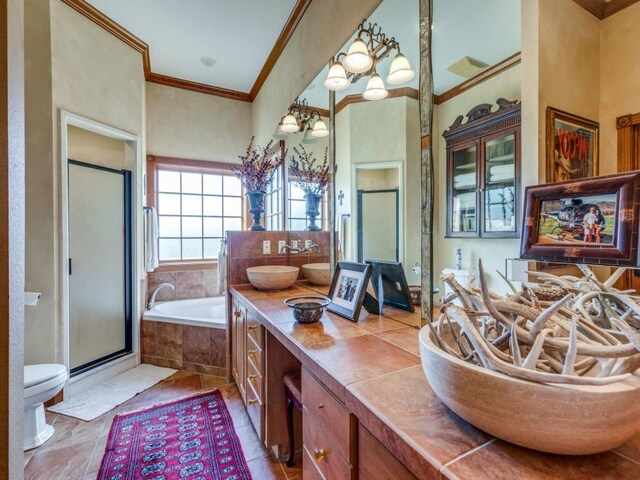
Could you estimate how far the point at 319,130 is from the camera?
223 cm

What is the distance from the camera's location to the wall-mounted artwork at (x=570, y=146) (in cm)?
71

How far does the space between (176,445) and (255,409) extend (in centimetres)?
52

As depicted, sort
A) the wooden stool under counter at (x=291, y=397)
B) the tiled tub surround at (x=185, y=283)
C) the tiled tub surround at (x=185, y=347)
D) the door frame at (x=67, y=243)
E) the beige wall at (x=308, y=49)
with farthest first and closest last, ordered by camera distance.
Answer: the tiled tub surround at (x=185, y=283) < the tiled tub surround at (x=185, y=347) < the door frame at (x=67, y=243) < the beige wall at (x=308, y=49) < the wooden stool under counter at (x=291, y=397)

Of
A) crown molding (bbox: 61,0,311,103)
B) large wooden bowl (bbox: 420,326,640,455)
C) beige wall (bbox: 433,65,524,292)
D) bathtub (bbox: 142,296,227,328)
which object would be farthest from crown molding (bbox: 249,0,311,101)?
large wooden bowl (bbox: 420,326,640,455)

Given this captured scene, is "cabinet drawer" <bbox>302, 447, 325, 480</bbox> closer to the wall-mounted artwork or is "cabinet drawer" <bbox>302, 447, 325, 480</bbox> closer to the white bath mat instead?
the wall-mounted artwork

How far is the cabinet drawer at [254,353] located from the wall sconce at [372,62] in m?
1.50

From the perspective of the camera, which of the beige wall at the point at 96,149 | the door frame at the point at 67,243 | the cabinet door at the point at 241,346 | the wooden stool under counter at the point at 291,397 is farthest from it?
the beige wall at the point at 96,149

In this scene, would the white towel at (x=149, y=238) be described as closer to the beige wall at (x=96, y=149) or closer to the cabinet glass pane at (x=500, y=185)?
the beige wall at (x=96, y=149)

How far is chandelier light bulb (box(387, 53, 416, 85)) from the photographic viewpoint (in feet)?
4.50

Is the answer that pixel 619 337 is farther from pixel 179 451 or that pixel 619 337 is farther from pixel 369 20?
pixel 179 451

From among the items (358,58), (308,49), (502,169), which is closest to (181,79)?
(308,49)

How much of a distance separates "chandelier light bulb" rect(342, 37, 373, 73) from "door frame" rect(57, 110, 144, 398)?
7.33 ft

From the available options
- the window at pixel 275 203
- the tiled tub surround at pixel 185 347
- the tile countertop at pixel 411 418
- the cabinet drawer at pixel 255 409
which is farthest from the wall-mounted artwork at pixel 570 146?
the tiled tub surround at pixel 185 347

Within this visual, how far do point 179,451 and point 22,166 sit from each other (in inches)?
68.1
